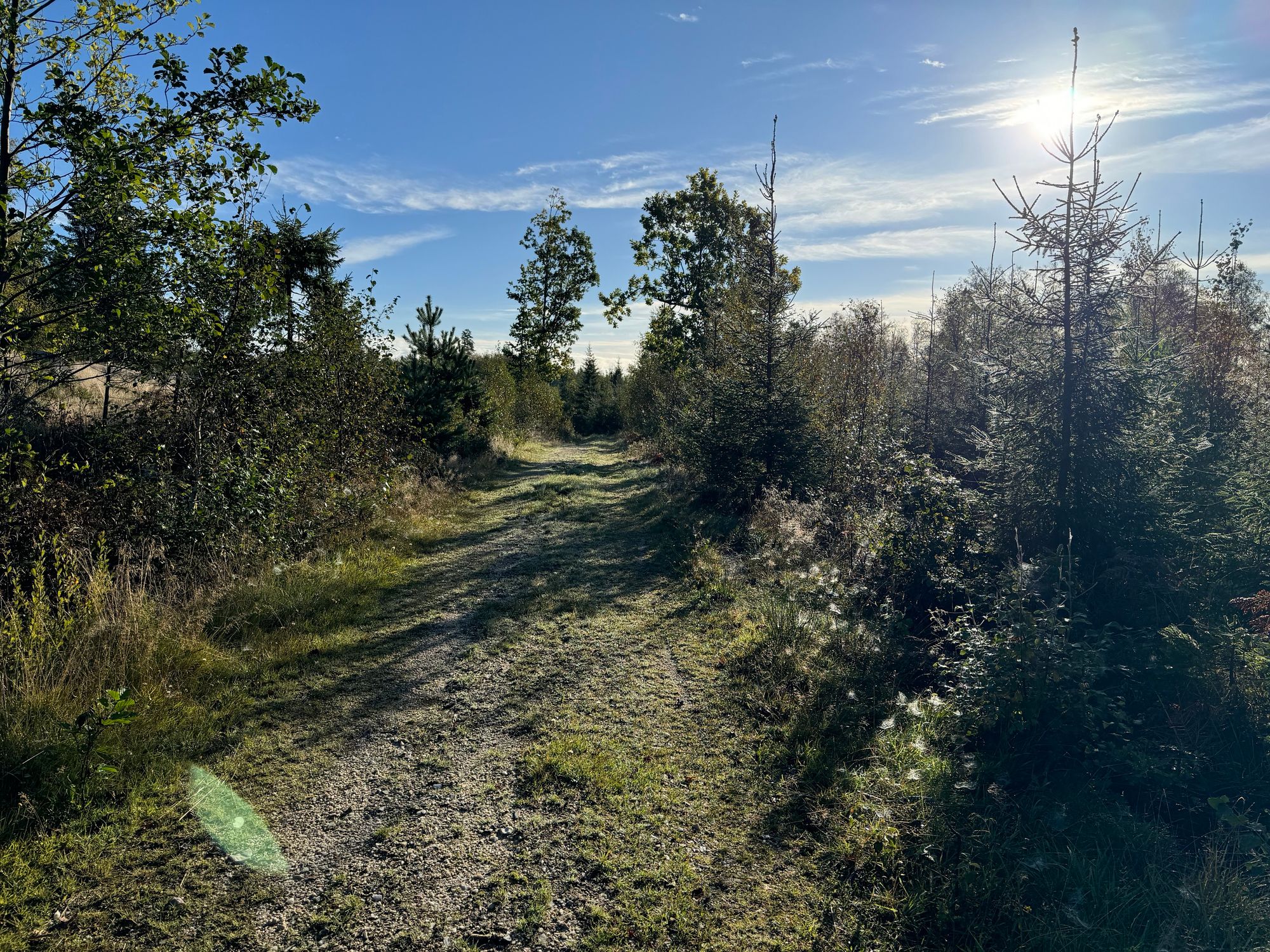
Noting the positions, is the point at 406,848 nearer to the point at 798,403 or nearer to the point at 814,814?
the point at 814,814

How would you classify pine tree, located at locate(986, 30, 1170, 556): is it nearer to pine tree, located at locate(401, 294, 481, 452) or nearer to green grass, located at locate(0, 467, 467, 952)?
green grass, located at locate(0, 467, 467, 952)

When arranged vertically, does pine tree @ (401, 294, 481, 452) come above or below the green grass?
above

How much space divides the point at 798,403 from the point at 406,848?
1146 cm

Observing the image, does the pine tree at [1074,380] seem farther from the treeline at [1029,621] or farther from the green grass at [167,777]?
the green grass at [167,777]

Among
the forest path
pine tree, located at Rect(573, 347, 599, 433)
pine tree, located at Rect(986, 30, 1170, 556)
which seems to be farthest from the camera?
pine tree, located at Rect(573, 347, 599, 433)

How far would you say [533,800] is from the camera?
4.27m

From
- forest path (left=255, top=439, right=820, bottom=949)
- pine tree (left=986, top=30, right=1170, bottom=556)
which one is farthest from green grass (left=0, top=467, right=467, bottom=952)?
pine tree (left=986, top=30, right=1170, bottom=556)

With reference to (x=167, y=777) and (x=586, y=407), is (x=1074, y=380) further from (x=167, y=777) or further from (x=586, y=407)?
(x=586, y=407)

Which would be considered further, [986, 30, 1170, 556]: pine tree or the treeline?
[986, 30, 1170, 556]: pine tree

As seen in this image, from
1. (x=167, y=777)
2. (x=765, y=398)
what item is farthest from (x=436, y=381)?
(x=167, y=777)

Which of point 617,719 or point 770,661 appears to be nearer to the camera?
point 617,719

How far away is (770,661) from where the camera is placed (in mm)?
6578

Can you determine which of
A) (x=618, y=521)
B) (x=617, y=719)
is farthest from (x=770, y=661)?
(x=618, y=521)

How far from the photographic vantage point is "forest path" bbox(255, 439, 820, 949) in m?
3.29
